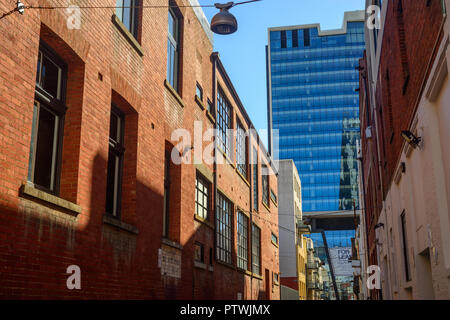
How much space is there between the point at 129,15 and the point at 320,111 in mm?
112864

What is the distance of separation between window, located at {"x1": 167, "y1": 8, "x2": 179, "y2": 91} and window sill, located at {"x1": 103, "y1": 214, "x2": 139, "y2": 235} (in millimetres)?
5097

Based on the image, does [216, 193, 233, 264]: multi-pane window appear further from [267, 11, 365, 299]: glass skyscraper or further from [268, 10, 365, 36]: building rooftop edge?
[268, 10, 365, 36]: building rooftop edge

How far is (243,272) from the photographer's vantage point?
22.2m

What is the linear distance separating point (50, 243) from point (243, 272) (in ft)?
50.7

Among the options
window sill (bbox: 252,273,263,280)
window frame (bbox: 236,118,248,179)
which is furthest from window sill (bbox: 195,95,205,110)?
window sill (bbox: 252,273,263,280)

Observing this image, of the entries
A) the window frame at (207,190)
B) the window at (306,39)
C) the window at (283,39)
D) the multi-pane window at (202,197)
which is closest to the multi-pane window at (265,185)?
the window frame at (207,190)

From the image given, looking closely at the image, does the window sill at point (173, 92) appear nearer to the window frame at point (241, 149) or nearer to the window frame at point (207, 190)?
the window frame at point (207, 190)

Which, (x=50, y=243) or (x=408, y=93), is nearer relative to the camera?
(x=50, y=243)

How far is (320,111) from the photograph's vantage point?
122 m

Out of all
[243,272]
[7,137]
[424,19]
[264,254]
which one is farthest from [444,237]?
[264,254]

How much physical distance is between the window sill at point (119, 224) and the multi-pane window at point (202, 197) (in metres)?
5.99

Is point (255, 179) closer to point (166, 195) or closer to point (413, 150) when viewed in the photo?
point (166, 195)

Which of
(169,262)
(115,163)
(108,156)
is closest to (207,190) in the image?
(169,262)

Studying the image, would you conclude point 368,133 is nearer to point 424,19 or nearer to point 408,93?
point 408,93
